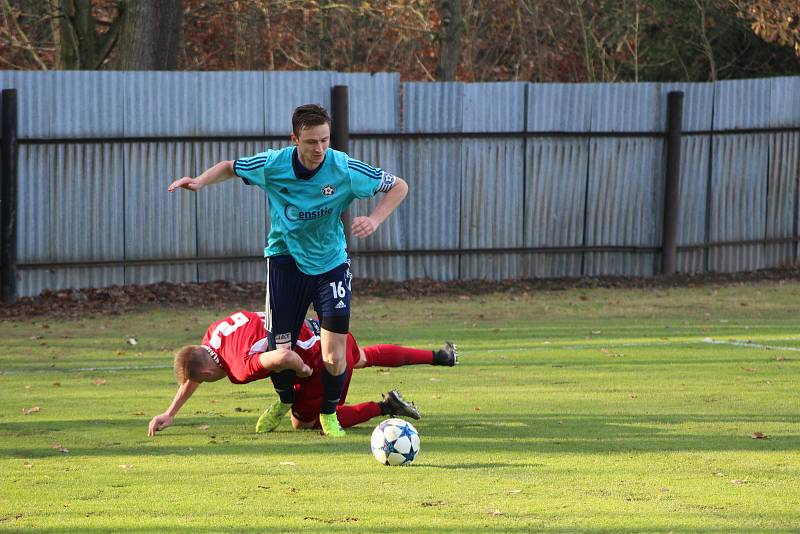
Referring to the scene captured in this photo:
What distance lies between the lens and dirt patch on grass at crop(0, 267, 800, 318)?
635 inches

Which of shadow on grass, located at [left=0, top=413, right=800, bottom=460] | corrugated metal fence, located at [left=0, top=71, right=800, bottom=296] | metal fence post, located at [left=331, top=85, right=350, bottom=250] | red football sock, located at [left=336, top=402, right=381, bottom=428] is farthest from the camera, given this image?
metal fence post, located at [left=331, top=85, right=350, bottom=250]

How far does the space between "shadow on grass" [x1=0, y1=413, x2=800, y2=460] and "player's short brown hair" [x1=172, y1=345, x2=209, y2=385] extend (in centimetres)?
39

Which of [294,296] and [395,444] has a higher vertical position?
[294,296]

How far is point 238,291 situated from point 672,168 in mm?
6535

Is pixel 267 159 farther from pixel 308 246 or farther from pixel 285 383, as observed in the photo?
pixel 285 383

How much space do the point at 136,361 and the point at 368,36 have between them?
22415 mm

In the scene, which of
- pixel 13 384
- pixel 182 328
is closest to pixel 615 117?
pixel 182 328

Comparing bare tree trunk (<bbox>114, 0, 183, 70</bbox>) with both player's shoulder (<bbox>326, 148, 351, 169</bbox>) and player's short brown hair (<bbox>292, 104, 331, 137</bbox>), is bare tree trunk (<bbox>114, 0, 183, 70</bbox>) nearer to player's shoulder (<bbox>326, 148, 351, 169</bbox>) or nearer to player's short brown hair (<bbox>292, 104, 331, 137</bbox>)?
player's shoulder (<bbox>326, 148, 351, 169</bbox>)

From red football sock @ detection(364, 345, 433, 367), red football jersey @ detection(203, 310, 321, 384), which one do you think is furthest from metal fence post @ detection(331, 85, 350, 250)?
red football jersey @ detection(203, 310, 321, 384)

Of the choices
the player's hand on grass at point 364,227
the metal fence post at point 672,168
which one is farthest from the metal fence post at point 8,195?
the player's hand on grass at point 364,227

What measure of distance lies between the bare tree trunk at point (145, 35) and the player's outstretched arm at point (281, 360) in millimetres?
12923

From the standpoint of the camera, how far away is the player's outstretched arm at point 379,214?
797 centimetres

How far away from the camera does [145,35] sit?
65.8ft

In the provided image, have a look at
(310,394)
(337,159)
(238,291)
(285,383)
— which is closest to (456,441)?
(310,394)
